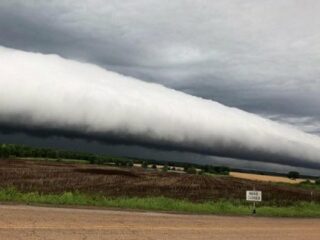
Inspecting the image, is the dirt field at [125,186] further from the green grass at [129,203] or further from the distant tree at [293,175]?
the distant tree at [293,175]

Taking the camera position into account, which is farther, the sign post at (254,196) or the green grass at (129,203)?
the sign post at (254,196)

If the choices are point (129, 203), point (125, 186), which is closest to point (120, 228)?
point (129, 203)

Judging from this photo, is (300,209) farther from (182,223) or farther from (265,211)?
(182,223)

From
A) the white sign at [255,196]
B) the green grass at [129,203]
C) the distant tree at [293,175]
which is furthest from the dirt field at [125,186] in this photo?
the distant tree at [293,175]

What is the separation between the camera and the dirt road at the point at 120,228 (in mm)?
14156

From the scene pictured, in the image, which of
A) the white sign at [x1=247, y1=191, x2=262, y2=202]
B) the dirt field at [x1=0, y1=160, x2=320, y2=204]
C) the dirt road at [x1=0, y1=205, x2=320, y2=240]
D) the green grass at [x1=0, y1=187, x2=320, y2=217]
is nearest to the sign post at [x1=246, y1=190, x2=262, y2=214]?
the white sign at [x1=247, y1=191, x2=262, y2=202]

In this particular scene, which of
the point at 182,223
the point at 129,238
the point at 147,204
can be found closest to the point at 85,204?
the point at 147,204

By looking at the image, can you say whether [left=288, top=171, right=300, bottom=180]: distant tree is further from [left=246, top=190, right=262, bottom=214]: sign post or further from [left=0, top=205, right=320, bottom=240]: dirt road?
[left=0, top=205, right=320, bottom=240]: dirt road

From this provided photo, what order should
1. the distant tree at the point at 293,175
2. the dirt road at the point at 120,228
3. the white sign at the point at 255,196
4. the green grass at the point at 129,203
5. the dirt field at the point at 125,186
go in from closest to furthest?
the dirt road at the point at 120,228 → the green grass at the point at 129,203 → the white sign at the point at 255,196 → the dirt field at the point at 125,186 → the distant tree at the point at 293,175

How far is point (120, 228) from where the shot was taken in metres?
16.4

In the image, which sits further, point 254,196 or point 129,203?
point 254,196

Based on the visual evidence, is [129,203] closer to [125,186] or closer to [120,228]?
[120,228]

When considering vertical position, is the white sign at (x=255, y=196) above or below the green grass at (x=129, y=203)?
above

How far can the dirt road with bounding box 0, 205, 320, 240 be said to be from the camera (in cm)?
1416
